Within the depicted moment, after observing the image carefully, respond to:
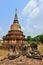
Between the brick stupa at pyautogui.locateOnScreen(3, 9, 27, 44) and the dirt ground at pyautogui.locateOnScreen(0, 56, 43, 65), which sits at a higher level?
the brick stupa at pyautogui.locateOnScreen(3, 9, 27, 44)

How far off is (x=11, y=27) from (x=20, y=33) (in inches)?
169

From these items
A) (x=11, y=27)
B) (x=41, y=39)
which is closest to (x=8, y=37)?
(x=11, y=27)

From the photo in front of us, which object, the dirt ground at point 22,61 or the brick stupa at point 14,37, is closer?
the dirt ground at point 22,61

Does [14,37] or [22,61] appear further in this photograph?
[14,37]

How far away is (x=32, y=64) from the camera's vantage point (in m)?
14.6

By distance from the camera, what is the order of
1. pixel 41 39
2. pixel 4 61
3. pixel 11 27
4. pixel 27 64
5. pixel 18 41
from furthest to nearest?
pixel 41 39 → pixel 11 27 → pixel 18 41 → pixel 4 61 → pixel 27 64

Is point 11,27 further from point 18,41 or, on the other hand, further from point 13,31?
point 18,41

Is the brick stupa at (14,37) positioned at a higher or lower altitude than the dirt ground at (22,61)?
higher

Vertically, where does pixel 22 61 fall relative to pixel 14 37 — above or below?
below

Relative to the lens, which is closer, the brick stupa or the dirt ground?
the dirt ground

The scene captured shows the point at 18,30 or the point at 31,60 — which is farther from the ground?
the point at 18,30

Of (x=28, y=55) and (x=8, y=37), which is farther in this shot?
(x=8, y=37)

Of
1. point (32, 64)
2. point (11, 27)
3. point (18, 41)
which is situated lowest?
point (32, 64)

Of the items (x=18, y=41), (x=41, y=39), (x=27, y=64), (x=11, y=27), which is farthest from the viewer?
(x=41, y=39)
